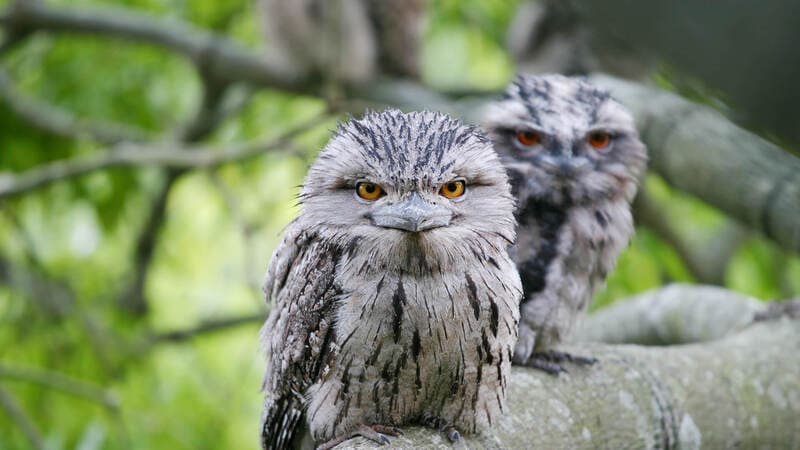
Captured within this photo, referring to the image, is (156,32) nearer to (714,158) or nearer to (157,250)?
(157,250)

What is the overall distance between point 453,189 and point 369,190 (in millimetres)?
156

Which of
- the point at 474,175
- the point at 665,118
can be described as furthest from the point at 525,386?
the point at 665,118

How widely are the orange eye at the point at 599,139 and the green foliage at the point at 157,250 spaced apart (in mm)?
1542

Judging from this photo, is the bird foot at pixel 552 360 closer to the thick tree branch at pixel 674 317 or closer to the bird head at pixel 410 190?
the bird head at pixel 410 190

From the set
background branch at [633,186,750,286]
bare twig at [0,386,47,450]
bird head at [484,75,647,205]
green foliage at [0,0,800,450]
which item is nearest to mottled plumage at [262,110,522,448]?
bird head at [484,75,647,205]

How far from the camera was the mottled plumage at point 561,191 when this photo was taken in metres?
2.28

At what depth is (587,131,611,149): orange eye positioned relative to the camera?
2396 millimetres

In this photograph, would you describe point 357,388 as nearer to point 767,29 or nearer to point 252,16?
point 767,29

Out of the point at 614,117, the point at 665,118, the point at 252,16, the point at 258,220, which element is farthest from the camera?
the point at 252,16

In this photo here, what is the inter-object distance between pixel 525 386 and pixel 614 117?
792 millimetres

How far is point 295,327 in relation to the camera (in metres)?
1.76

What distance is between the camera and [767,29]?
34 centimetres

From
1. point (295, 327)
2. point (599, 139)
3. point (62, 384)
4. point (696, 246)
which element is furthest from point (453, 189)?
point (696, 246)

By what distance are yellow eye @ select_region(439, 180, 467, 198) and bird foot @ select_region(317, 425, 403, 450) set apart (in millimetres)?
482
